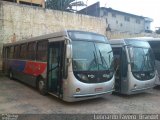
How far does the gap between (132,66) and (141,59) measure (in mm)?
729

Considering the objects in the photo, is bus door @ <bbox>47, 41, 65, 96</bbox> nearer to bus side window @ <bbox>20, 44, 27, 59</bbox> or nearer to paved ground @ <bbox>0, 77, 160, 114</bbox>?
paved ground @ <bbox>0, 77, 160, 114</bbox>

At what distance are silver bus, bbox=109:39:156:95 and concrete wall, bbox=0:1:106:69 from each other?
9.12 meters

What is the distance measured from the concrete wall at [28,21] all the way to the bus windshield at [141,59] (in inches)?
393

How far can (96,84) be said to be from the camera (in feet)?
26.1

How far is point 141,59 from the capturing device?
9.67 m

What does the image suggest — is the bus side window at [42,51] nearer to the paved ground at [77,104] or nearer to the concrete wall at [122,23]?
the paved ground at [77,104]

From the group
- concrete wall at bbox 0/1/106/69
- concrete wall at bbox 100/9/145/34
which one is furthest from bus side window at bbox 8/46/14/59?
concrete wall at bbox 100/9/145/34

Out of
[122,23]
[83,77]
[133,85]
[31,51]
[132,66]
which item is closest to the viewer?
[83,77]

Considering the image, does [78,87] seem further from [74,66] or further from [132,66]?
[132,66]

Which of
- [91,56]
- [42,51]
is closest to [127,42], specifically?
[91,56]

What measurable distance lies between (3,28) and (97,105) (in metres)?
10.9

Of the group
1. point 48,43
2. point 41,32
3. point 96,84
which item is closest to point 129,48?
point 96,84

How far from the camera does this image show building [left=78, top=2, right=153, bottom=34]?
108 ft

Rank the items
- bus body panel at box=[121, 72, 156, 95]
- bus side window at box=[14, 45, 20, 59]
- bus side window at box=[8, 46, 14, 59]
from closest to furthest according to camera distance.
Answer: bus body panel at box=[121, 72, 156, 95]
bus side window at box=[14, 45, 20, 59]
bus side window at box=[8, 46, 14, 59]
